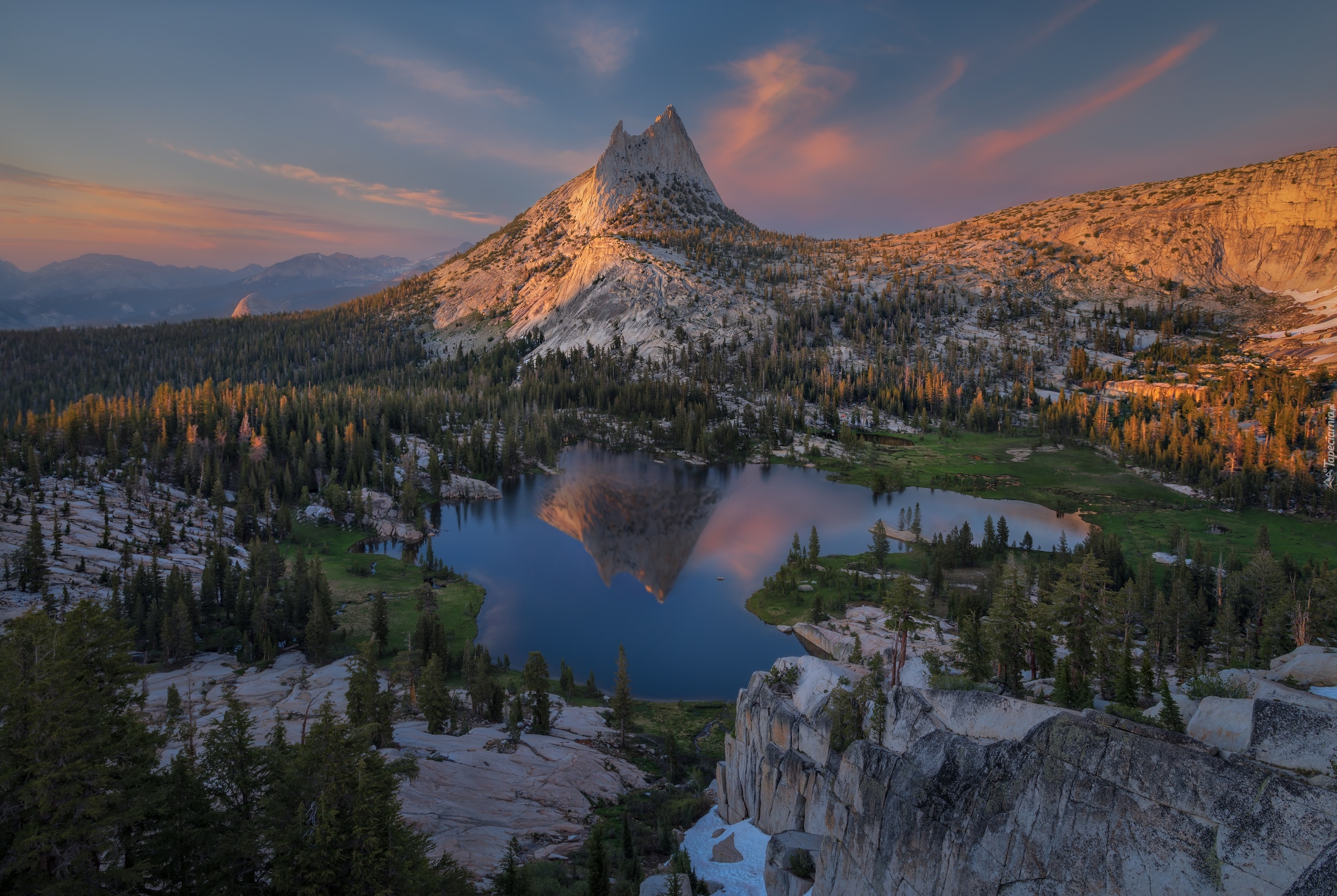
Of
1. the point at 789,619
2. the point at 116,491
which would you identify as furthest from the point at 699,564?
the point at 116,491

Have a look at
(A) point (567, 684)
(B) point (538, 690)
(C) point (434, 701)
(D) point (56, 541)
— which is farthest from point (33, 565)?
(B) point (538, 690)

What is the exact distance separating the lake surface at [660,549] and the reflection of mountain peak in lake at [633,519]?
0.99 ft

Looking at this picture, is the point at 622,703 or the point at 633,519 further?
the point at 633,519

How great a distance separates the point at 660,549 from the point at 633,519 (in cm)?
1379

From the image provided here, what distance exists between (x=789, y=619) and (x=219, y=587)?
55.6m

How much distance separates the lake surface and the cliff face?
32606 mm

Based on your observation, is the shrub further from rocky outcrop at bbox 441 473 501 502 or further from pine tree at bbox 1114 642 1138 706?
rocky outcrop at bbox 441 473 501 502

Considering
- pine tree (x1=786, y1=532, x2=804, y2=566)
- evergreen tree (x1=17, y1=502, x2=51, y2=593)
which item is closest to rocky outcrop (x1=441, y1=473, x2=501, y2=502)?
evergreen tree (x1=17, y1=502, x2=51, y2=593)

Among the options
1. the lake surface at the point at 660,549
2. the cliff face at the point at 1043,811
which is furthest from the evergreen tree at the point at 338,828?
the lake surface at the point at 660,549

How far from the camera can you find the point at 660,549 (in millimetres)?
86688

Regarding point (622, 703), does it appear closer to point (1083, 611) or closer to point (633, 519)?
point (1083, 611)

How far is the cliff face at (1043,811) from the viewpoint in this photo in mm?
12172

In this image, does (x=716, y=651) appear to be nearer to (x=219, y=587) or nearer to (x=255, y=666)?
(x=255, y=666)

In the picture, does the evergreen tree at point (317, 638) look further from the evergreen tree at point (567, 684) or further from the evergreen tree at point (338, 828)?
the evergreen tree at point (338, 828)
